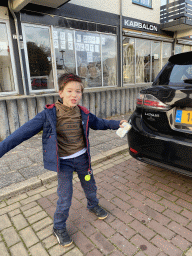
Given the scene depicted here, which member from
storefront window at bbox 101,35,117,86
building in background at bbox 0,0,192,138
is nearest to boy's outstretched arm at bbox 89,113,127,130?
building in background at bbox 0,0,192,138

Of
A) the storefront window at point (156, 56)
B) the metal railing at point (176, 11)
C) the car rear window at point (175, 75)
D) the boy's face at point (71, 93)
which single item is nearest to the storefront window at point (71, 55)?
the storefront window at point (156, 56)

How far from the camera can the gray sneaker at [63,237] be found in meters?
1.95

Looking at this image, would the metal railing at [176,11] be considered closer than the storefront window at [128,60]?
No

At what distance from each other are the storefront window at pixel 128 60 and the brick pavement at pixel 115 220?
6792 mm

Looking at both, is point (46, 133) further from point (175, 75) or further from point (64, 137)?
point (175, 75)

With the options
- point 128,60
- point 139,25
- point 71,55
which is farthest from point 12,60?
point 139,25

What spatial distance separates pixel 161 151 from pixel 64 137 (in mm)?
1215

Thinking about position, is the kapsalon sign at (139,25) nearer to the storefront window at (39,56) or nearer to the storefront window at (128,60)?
the storefront window at (128,60)

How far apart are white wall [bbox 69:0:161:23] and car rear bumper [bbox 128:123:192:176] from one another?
5948 mm

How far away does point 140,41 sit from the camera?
933 centimetres

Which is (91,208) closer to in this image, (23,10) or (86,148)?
(86,148)

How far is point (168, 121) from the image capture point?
2352mm

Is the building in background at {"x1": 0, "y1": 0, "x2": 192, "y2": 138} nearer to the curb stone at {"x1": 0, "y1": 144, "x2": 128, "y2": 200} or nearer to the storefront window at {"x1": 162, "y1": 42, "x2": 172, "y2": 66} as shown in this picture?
the storefront window at {"x1": 162, "y1": 42, "x2": 172, "y2": 66}

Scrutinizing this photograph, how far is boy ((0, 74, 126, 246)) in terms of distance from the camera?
Answer: 1795 millimetres
